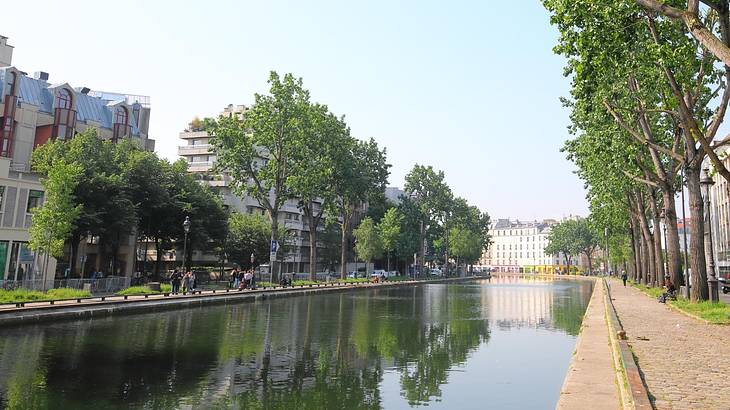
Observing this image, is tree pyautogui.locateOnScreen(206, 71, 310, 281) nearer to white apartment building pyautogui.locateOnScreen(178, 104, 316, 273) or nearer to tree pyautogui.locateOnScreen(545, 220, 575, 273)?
white apartment building pyautogui.locateOnScreen(178, 104, 316, 273)

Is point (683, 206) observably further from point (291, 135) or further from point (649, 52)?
point (291, 135)

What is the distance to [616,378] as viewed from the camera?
985cm

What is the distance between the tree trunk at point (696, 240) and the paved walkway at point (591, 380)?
1188 cm

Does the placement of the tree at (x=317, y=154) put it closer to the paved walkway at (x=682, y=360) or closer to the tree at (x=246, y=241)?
the tree at (x=246, y=241)

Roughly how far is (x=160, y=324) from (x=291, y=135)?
1196 inches

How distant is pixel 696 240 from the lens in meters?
24.6

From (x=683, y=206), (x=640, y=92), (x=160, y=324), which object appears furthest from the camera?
(x=683, y=206)

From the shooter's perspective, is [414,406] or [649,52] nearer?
[414,406]

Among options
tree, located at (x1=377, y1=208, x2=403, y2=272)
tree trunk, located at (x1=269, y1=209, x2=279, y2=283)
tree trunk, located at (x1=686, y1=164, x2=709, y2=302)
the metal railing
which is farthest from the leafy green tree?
tree trunk, located at (x1=686, y1=164, x2=709, y2=302)

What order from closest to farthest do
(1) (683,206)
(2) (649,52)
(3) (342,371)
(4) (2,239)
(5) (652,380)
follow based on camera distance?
1. (5) (652,380)
2. (3) (342,371)
3. (2) (649,52)
4. (1) (683,206)
5. (4) (2,239)

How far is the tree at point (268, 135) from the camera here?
1886 inches

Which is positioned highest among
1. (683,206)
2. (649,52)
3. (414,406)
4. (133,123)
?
(133,123)

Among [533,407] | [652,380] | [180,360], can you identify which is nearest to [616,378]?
[652,380]

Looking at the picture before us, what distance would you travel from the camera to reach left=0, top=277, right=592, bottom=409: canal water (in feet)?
31.4
